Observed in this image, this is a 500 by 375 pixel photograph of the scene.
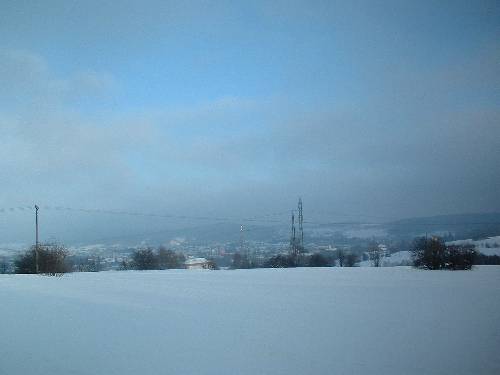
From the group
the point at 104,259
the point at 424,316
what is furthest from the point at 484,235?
the point at 104,259

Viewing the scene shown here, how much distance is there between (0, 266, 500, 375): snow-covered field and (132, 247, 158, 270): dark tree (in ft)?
118

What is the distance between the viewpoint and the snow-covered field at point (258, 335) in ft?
16.6

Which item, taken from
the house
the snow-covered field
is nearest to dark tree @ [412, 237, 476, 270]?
the snow-covered field

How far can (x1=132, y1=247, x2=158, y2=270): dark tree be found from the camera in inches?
1804

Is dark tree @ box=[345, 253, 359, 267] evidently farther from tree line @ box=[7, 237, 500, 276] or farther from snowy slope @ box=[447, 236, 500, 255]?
snowy slope @ box=[447, 236, 500, 255]

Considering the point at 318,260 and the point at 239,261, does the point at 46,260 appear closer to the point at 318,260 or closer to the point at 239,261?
the point at 239,261

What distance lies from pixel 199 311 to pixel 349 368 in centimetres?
497

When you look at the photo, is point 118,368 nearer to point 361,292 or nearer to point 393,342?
point 393,342

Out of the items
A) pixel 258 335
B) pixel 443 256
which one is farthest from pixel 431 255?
pixel 258 335

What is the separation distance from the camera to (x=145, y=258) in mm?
46375

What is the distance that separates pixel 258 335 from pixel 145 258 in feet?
141

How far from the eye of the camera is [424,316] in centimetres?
771

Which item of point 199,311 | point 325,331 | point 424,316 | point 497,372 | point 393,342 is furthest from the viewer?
point 199,311

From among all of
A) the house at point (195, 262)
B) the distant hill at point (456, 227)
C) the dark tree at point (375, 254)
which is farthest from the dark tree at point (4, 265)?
the distant hill at point (456, 227)
